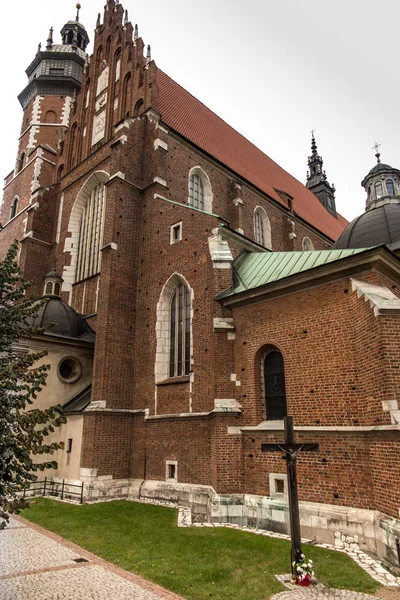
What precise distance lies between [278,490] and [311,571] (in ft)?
11.9

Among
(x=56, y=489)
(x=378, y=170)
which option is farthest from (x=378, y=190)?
(x=56, y=489)

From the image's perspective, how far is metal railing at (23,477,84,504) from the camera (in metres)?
12.9

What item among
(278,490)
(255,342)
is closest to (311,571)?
(278,490)

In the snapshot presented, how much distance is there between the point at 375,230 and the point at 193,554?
453 inches

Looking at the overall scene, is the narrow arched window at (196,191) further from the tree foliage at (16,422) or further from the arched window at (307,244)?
A: the tree foliage at (16,422)

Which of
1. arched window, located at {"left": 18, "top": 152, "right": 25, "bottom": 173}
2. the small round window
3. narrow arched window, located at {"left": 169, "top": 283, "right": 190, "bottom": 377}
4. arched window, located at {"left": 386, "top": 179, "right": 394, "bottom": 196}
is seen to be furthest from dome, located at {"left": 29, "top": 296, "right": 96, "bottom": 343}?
arched window, located at {"left": 18, "top": 152, "right": 25, "bottom": 173}

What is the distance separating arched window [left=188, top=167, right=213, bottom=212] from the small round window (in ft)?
25.8

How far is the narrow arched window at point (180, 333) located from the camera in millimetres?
13528

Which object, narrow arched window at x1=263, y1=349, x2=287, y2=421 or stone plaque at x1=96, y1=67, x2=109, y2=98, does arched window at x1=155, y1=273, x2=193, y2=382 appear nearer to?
narrow arched window at x1=263, y1=349, x2=287, y2=421

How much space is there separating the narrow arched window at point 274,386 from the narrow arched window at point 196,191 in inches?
355

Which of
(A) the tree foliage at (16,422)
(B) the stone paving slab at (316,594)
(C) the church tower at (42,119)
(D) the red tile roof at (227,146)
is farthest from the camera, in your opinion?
(C) the church tower at (42,119)

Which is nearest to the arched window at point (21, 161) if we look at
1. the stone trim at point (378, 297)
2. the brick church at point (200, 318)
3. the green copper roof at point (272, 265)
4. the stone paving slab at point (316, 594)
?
the brick church at point (200, 318)

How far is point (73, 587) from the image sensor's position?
604 centimetres

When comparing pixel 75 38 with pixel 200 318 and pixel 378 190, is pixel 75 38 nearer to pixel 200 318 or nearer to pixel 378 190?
pixel 378 190
